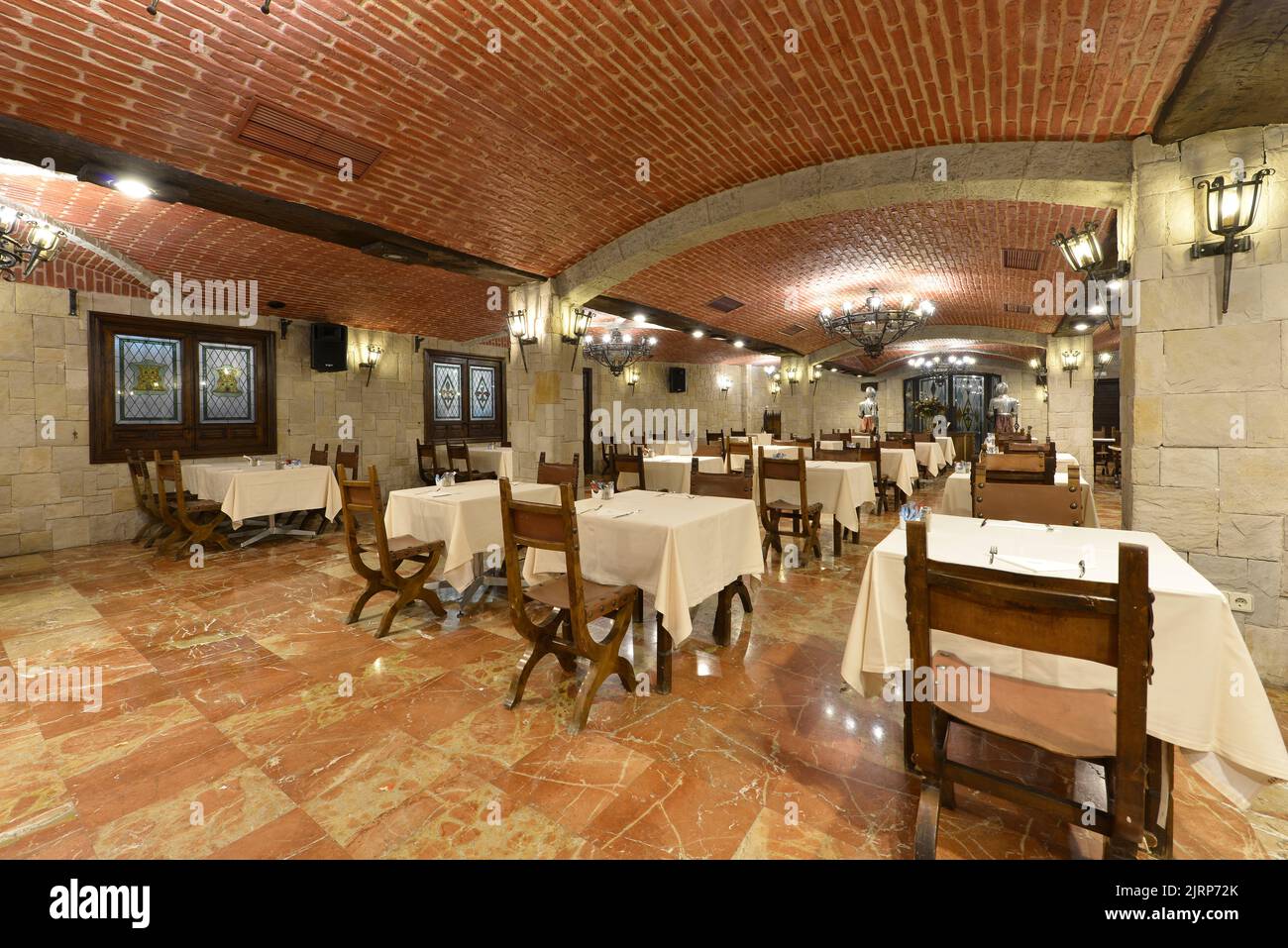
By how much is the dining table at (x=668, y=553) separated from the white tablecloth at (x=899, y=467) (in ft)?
16.1

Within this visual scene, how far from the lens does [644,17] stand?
2537 millimetres

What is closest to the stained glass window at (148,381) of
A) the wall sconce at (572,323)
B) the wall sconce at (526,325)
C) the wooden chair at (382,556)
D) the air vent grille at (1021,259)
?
the wall sconce at (526,325)

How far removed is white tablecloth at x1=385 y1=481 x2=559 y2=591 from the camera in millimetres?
3469

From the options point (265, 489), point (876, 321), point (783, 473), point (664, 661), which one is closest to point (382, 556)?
point (664, 661)

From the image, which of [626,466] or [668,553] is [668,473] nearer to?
[626,466]

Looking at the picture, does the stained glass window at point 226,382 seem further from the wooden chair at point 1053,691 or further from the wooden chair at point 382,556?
the wooden chair at point 1053,691

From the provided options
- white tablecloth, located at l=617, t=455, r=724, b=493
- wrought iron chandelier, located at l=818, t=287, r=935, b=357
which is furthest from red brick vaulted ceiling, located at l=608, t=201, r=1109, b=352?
white tablecloth, located at l=617, t=455, r=724, b=493

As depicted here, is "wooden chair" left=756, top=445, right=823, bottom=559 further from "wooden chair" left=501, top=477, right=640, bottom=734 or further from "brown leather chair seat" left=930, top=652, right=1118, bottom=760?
"brown leather chair seat" left=930, top=652, right=1118, bottom=760
